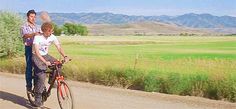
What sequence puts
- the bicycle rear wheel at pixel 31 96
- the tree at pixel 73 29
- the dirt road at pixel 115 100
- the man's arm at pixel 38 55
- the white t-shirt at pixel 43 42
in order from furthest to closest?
1. the tree at pixel 73 29
2. the dirt road at pixel 115 100
3. the bicycle rear wheel at pixel 31 96
4. the white t-shirt at pixel 43 42
5. the man's arm at pixel 38 55

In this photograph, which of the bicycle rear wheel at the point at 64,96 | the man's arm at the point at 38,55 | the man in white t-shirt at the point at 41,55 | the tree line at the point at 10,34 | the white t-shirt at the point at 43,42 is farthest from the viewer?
the tree line at the point at 10,34

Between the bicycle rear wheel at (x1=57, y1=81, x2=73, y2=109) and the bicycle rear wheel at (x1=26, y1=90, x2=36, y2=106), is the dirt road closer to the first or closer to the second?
the bicycle rear wheel at (x1=26, y1=90, x2=36, y2=106)

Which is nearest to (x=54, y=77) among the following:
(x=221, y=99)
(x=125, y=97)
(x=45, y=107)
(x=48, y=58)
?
(x=48, y=58)

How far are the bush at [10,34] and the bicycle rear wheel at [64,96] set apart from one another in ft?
51.7

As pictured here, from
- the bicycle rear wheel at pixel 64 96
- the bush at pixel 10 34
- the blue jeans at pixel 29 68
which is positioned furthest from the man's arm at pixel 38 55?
the bush at pixel 10 34

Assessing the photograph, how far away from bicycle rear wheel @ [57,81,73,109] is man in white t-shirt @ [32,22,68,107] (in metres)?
0.50

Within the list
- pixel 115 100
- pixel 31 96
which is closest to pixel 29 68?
pixel 31 96

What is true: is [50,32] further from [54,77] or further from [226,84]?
[226,84]

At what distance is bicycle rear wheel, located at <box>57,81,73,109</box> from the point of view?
9.18m

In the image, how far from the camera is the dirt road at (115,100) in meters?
10.7

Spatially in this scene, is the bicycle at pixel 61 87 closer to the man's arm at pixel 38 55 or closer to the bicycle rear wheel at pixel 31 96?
the man's arm at pixel 38 55

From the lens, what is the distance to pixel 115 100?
1159cm

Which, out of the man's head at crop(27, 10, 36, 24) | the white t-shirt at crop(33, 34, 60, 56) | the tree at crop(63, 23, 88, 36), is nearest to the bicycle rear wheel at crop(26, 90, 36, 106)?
the white t-shirt at crop(33, 34, 60, 56)

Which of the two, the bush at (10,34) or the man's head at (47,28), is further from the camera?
the bush at (10,34)
